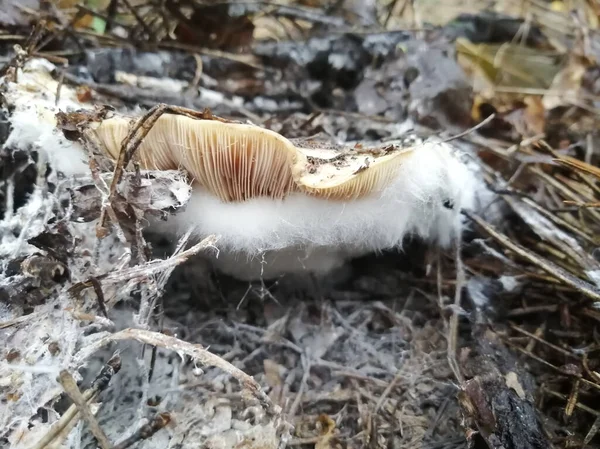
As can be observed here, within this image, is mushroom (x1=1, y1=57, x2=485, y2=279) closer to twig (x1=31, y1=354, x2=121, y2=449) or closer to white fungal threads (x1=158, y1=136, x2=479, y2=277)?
white fungal threads (x1=158, y1=136, x2=479, y2=277)

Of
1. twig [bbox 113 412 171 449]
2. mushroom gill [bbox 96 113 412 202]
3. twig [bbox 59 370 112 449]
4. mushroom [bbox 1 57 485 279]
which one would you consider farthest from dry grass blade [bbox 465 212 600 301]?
twig [bbox 59 370 112 449]

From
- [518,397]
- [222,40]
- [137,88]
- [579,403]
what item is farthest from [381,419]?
[222,40]

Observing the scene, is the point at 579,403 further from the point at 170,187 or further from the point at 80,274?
the point at 80,274

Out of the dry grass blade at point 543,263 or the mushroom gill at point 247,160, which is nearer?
the mushroom gill at point 247,160

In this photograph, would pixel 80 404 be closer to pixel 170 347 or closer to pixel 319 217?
pixel 170 347

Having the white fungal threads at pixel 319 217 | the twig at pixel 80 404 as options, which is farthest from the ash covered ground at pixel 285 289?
the white fungal threads at pixel 319 217

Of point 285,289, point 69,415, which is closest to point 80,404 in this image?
point 69,415

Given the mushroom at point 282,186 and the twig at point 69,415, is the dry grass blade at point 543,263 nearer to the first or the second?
the mushroom at point 282,186
